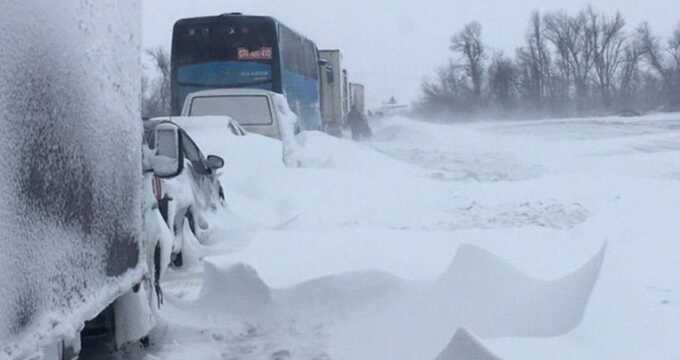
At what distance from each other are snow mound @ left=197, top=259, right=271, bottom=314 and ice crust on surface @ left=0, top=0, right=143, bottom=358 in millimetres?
2407

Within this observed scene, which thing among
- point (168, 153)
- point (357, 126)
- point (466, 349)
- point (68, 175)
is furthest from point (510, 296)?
point (357, 126)

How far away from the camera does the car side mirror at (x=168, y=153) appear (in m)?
4.64

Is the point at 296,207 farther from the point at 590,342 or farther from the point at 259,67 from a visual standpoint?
the point at 259,67

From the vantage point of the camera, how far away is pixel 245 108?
1568cm

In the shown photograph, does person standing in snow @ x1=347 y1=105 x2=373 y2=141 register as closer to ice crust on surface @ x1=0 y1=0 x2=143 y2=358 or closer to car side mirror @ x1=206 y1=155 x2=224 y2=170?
car side mirror @ x1=206 y1=155 x2=224 y2=170

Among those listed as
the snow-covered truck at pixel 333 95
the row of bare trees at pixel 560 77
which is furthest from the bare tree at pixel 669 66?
the snow-covered truck at pixel 333 95

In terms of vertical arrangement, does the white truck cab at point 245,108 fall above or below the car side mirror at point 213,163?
above

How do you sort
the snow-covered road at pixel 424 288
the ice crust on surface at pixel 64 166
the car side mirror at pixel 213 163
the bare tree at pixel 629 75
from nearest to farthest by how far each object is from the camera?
1. the ice crust on surface at pixel 64 166
2. the snow-covered road at pixel 424 288
3. the car side mirror at pixel 213 163
4. the bare tree at pixel 629 75

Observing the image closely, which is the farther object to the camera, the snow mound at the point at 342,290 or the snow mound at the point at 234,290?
the snow mound at the point at 234,290

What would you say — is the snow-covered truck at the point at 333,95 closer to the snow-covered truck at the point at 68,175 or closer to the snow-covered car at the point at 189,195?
the snow-covered car at the point at 189,195

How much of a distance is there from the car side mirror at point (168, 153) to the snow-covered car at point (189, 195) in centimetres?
249

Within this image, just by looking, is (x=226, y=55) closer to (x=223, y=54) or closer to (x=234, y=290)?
(x=223, y=54)

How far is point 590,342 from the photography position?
432 cm

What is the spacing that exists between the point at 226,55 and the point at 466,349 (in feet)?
62.6
